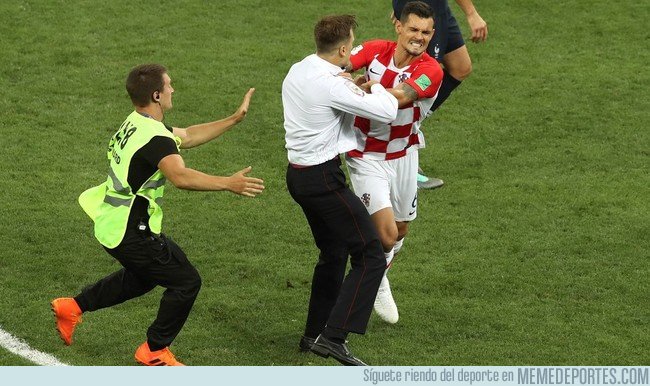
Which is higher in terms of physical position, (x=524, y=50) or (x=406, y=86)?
(x=406, y=86)

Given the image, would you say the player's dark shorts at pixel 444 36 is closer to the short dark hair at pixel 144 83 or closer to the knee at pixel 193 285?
the short dark hair at pixel 144 83

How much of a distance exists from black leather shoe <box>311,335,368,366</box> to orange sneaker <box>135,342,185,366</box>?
93 centimetres

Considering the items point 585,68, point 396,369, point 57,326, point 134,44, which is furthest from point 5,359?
point 585,68

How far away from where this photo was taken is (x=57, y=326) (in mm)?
8844

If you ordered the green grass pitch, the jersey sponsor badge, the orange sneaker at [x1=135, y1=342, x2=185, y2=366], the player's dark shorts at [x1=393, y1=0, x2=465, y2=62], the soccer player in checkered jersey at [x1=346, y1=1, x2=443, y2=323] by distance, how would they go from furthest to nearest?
1. the player's dark shorts at [x1=393, y1=0, x2=465, y2=62]
2. the green grass pitch
3. the soccer player in checkered jersey at [x1=346, y1=1, x2=443, y2=323]
4. the jersey sponsor badge
5. the orange sneaker at [x1=135, y1=342, x2=185, y2=366]

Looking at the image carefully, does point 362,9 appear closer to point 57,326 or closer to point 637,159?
point 637,159

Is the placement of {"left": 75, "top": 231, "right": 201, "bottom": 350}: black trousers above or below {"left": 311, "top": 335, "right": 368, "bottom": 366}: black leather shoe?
above

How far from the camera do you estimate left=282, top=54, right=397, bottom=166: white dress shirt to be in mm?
8453

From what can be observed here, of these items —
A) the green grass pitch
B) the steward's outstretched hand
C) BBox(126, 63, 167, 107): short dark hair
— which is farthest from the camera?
the green grass pitch

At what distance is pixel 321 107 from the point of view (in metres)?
8.50

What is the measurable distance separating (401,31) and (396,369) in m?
2.39

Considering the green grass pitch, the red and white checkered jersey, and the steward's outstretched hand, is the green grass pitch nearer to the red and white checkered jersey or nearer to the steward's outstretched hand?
the red and white checkered jersey

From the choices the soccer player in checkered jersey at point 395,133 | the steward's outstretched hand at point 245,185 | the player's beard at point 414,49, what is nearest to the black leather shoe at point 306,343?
the soccer player in checkered jersey at point 395,133

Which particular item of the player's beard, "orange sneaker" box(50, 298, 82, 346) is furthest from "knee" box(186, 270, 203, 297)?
the player's beard
